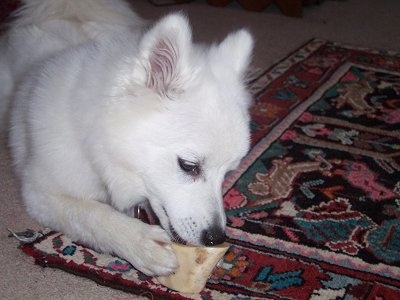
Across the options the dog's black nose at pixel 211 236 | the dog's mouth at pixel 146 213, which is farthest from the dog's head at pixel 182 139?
the dog's mouth at pixel 146 213

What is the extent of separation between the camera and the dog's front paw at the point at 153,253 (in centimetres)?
146

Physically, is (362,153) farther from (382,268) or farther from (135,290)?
(135,290)

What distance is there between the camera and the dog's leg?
148 cm

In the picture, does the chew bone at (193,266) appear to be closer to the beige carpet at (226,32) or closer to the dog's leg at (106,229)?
the dog's leg at (106,229)

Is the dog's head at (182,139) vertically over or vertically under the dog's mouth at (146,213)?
over

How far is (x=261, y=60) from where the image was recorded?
11.2 ft

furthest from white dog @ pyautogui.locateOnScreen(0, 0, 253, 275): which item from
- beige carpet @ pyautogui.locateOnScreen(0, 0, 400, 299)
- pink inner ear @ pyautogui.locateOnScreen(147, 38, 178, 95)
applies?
beige carpet @ pyautogui.locateOnScreen(0, 0, 400, 299)

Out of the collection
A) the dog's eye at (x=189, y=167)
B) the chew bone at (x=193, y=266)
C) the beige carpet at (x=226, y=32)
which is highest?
the dog's eye at (x=189, y=167)

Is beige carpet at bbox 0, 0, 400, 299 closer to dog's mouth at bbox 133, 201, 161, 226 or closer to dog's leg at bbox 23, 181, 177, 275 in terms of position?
dog's leg at bbox 23, 181, 177, 275

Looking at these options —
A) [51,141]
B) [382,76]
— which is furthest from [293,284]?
[382,76]

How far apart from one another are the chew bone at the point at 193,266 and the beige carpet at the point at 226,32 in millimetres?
132

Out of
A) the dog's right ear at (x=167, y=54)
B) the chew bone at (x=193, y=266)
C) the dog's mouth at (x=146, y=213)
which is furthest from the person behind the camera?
the dog's mouth at (x=146, y=213)

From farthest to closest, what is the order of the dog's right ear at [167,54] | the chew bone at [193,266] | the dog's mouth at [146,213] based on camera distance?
the dog's mouth at [146,213] → the chew bone at [193,266] → the dog's right ear at [167,54]

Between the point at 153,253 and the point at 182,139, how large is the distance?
12.9 inches
